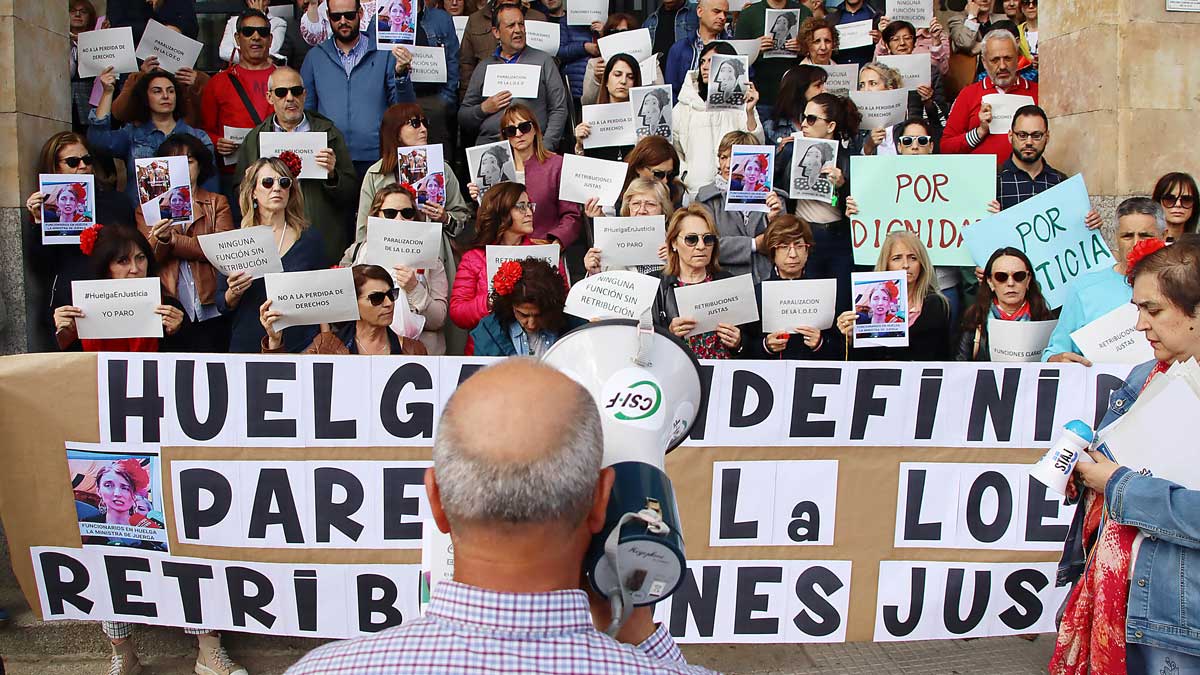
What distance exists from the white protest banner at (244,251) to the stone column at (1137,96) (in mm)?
4603

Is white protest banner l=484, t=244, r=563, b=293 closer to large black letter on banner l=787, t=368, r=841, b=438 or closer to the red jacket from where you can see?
large black letter on banner l=787, t=368, r=841, b=438

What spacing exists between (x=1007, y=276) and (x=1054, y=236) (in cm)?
67

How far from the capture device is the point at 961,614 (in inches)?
174

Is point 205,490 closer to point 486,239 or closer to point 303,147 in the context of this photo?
point 486,239

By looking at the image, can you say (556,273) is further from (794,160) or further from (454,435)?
(454,435)

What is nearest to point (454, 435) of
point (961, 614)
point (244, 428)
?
point (244, 428)

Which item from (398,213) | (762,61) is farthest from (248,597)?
(762,61)

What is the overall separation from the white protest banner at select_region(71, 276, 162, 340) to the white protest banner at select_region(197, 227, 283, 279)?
1.36ft

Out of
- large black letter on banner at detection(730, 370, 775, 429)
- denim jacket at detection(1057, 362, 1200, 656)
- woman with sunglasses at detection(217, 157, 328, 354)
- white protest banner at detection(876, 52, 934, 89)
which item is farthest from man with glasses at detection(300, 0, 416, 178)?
denim jacket at detection(1057, 362, 1200, 656)

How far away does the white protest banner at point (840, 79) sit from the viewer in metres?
7.43

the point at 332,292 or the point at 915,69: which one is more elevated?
the point at 915,69

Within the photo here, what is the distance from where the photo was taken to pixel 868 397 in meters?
4.35

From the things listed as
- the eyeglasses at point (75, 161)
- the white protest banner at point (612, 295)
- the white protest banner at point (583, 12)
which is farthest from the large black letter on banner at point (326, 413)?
the white protest banner at point (583, 12)

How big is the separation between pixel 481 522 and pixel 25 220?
5.60 meters
